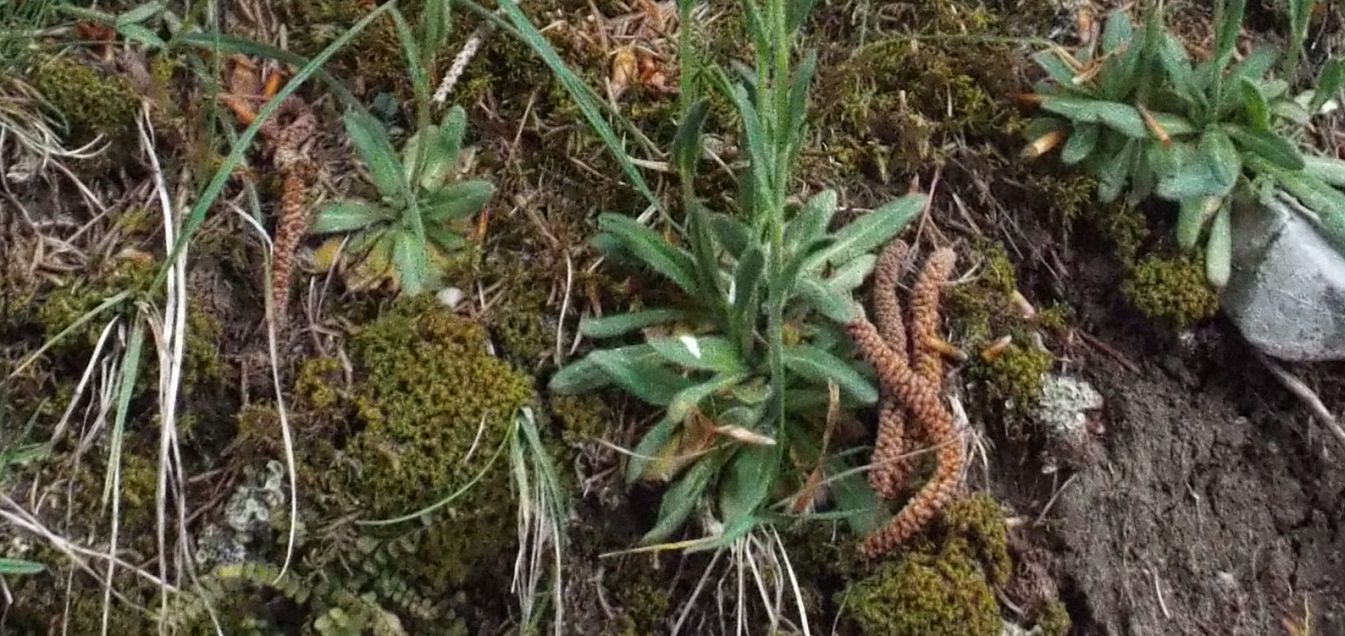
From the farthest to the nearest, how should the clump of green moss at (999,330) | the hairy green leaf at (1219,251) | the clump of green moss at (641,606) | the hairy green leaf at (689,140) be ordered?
the hairy green leaf at (1219,251) → the clump of green moss at (999,330) → the clump of green moss at (641,606) → the hairy green leaf at (689,140)

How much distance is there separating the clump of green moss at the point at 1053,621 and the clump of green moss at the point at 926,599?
93mm

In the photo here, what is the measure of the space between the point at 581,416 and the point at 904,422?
55 centimetres

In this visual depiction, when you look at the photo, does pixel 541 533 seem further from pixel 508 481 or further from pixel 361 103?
pixel 361 103

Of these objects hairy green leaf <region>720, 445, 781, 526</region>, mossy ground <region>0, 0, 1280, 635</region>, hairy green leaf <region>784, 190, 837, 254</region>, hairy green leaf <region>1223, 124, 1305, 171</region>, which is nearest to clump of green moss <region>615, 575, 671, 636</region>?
mossy ground <region>0, 0, 1280, 635</region>

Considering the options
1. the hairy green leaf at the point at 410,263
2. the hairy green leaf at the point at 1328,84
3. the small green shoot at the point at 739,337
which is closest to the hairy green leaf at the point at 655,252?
the small green shoot at the point at 739,337

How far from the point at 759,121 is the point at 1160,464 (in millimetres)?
995

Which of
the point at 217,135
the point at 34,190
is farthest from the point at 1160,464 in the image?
the point at 34,190

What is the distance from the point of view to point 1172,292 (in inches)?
77.9

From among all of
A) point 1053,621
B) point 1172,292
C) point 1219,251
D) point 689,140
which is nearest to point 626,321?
point 689,140

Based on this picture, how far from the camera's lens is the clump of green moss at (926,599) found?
172cm

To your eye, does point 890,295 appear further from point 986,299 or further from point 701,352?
point 701,352

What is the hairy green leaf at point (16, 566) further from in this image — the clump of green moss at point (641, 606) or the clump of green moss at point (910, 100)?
the clump of green moss at point (910, 100)

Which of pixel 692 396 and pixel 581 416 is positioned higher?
pixel 692 396

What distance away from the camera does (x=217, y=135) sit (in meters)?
1.94
